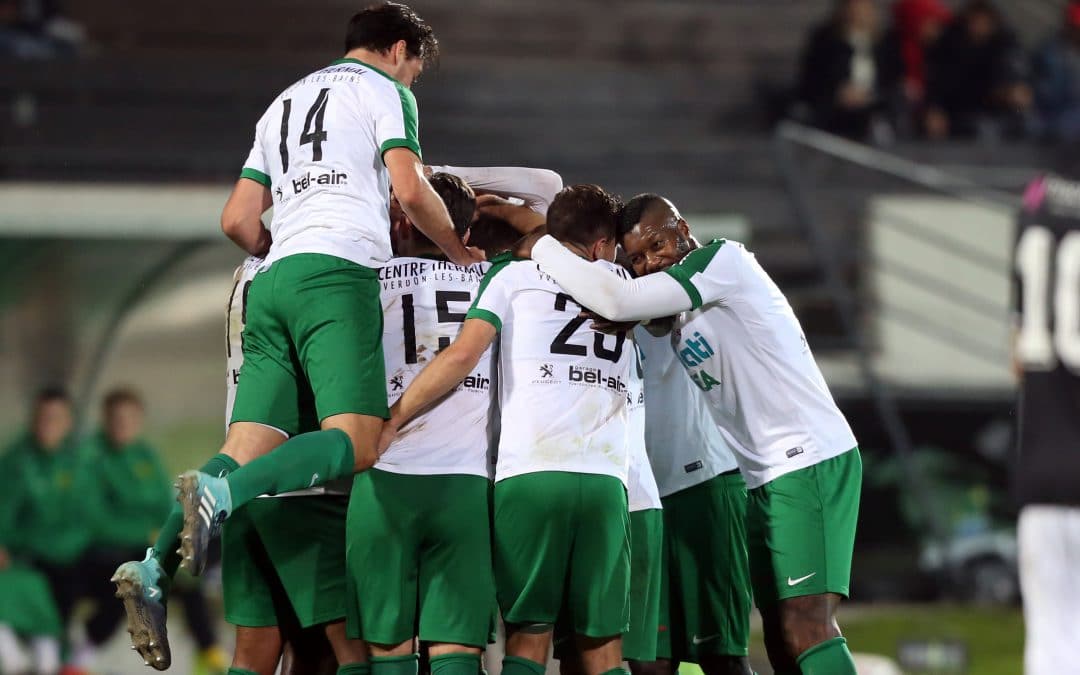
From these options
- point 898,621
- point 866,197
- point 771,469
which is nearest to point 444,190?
point 771,469

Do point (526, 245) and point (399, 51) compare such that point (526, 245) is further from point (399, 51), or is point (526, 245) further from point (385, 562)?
point (385, 562)

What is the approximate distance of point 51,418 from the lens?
31.0 feet

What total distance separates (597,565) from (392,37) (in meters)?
1.95

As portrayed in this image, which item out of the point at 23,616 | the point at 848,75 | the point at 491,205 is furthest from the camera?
the point at 848,75

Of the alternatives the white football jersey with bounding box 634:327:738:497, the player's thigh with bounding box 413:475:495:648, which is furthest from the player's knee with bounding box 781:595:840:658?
the player's thigh with bounding box 413:475:495:648

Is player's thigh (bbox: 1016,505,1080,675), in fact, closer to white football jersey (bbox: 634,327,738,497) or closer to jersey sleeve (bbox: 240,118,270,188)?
white football jersey (bbox: 634,327,738,497)

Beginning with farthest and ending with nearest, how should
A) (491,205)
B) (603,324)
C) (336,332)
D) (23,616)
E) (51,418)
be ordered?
1. (51,418)
2. (23,616)
3. (491,205)
4. (603,324)
5. (336,332)

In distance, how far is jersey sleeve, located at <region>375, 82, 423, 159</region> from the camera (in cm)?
467

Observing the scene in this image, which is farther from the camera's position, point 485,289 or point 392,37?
point 392,37

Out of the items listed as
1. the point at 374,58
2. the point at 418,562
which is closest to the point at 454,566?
the point at 418,562

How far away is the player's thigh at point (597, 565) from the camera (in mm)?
4516

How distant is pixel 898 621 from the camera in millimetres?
10289

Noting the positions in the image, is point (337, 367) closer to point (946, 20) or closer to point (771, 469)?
point (771, 469)

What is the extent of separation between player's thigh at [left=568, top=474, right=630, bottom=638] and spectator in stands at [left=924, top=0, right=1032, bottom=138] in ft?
31.5
